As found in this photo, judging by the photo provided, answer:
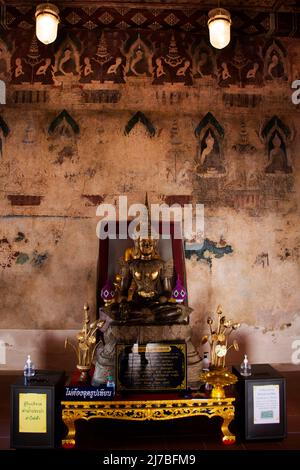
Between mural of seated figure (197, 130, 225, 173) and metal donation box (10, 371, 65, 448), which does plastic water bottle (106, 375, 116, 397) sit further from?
mural of seated figure (197, 130, 225, 173)

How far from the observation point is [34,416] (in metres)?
3.56

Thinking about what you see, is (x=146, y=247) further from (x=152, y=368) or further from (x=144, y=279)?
(x=152, y=368)

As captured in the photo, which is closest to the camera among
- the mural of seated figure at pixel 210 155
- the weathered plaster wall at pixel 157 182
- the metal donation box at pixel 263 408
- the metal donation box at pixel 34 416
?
the metal donation box at pixel 34 416

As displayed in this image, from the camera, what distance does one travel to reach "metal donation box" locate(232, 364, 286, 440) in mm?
3682

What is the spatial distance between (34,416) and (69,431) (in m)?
0.29

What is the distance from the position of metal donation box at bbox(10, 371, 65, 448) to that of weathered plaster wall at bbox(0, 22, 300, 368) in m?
2.71

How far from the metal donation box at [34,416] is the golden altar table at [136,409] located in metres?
0.11

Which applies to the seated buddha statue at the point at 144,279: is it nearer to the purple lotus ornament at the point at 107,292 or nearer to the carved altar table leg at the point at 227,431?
the purple lotus ornament at the point at 107,292

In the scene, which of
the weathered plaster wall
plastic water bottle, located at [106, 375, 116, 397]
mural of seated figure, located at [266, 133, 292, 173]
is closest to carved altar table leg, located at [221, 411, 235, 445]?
plastic water bottle, located at [106, 375, 116, 397]

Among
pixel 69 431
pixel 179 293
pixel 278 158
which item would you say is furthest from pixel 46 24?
pixel 69 431

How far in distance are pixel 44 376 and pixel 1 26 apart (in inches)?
192

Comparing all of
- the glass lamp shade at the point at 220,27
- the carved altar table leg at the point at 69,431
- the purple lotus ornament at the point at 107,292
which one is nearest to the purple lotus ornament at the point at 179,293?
the purple lotus ornament at the point at 107,292

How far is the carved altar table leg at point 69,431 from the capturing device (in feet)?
11.9
